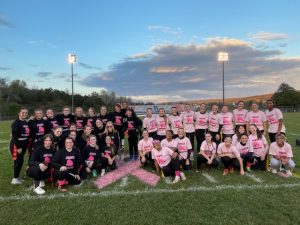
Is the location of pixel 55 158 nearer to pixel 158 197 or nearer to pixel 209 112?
pixel 158 197

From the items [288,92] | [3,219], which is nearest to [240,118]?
[3,219]

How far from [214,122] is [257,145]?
149 centimetres

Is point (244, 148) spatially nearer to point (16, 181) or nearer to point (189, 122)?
point (189, 122)

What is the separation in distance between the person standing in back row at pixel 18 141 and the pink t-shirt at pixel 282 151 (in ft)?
19.3

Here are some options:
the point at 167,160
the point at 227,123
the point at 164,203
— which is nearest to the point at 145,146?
the point at 167,160

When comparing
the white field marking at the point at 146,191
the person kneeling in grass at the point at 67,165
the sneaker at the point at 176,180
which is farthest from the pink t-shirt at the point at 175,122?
the person kneeling in grass at the point at 67,165

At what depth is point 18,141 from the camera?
22.6ft

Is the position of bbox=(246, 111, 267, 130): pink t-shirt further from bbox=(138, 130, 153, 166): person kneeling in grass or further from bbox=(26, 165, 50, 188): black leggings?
bbox=(26, 165, 50, 188): black leggings

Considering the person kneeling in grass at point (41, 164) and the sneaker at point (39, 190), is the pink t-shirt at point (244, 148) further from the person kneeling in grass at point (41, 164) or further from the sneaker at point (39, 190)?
the sneaker at point (39, 190)

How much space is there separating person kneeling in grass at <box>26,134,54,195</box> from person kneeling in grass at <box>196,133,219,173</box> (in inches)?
139

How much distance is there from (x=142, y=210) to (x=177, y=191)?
1150 millimetres

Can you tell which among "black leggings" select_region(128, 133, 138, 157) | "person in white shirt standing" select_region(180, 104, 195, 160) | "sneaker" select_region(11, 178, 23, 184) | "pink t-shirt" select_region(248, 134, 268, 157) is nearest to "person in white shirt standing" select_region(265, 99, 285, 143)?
"pink t-shirt" select_region(248, 134, 268, 157)

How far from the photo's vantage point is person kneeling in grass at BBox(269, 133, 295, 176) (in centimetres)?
721

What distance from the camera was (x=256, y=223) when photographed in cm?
433
